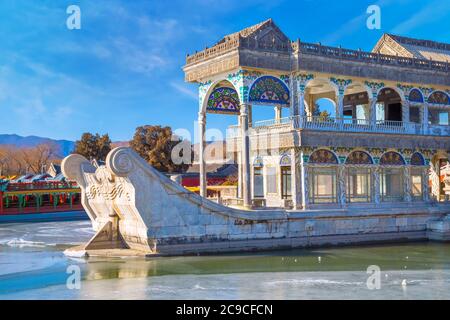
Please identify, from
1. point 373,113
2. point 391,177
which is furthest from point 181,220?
point 391,177

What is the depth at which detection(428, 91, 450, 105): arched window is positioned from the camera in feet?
69.3

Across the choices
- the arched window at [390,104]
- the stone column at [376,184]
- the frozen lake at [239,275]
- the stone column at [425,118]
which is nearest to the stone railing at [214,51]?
the frozen lake at [239,275]

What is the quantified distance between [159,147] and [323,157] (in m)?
26.9

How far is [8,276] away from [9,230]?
12985mm

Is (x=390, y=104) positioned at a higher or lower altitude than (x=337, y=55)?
lower

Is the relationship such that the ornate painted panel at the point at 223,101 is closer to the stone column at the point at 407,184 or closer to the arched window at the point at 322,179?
the arched window at the point at 322,179

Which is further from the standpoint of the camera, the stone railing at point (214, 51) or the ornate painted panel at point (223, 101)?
the ornate painted panel at point (223, 101)

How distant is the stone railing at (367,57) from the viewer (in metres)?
17.8

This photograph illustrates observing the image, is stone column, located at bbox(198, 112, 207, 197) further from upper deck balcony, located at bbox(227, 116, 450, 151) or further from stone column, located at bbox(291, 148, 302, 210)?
stone column, located at bbox(291, 148, 302, 210)

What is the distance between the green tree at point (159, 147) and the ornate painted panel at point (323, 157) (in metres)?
Result: 26.0

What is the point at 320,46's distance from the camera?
18016 millimetres

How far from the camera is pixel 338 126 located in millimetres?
18484

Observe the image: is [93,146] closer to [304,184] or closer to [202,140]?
[202,140]
